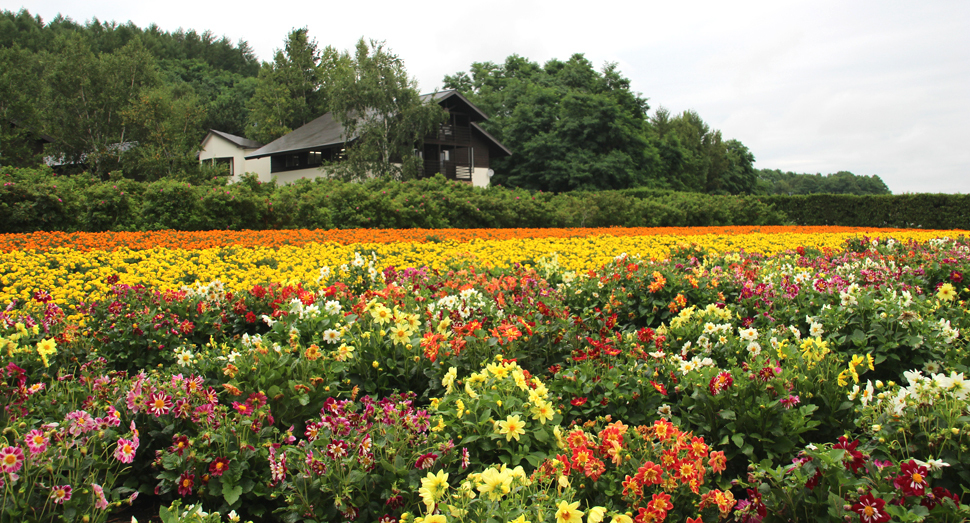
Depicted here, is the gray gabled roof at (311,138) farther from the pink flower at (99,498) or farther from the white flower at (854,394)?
the white flower at (854,394)

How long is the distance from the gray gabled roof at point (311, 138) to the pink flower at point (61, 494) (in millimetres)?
27984

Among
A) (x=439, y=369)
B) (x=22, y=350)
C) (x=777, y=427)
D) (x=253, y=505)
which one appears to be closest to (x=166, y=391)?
(x=253, y=505)

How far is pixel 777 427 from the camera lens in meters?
2.38

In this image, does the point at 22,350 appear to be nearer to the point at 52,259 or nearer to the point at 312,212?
the point at 52,259

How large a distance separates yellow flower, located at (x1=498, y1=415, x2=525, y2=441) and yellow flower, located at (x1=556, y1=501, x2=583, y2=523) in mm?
514

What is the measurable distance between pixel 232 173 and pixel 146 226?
29.3 metres

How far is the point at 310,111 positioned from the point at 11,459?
45.7 m

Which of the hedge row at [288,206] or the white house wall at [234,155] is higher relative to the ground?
the white house wall at [234,155]

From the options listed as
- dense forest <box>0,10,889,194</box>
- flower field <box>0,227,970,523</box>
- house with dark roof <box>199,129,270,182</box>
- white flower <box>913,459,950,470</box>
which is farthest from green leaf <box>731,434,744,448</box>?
house with dark roof <box>199,129,270,182</box>

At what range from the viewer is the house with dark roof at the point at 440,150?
31594 millimetres

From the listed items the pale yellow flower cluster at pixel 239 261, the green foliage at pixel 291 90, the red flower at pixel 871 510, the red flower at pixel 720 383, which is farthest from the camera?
the green foliage at pixel 291 90

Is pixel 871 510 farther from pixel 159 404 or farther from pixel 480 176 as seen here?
pixel 480 176

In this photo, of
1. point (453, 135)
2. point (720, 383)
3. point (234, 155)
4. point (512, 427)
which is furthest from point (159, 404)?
point (234, 155)

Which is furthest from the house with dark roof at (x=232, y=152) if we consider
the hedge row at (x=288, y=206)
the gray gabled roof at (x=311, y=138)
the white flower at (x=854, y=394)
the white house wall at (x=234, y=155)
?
the white flower at (x=854, y=394)
